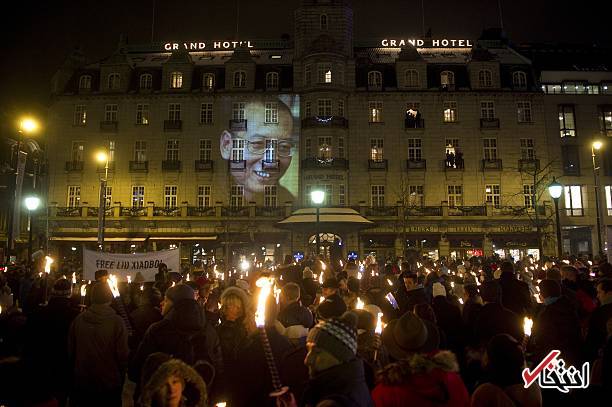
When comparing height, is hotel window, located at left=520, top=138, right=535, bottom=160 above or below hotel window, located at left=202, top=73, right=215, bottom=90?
below

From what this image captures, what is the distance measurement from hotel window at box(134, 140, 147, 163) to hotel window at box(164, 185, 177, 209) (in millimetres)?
3496

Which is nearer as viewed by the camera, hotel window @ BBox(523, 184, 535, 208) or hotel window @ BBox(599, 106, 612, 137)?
hotel window @ BBox(523, 184, 535, 208)

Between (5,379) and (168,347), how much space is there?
58.5 inches

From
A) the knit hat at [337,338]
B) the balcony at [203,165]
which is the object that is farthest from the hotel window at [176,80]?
the knit hat at [337,338]

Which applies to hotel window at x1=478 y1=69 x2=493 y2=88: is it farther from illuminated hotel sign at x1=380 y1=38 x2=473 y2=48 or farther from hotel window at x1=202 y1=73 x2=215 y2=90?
hotel window at x1=202 y1=73 x2=215 y2=90

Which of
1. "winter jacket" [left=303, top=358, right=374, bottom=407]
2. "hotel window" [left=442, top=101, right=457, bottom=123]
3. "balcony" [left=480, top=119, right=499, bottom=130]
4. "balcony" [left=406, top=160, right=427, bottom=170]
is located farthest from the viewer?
"hotel window" [left=442, top=101, right=457, bottom=123]

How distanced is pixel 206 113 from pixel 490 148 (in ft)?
82.2

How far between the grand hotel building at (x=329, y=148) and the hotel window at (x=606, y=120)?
0.09 metres

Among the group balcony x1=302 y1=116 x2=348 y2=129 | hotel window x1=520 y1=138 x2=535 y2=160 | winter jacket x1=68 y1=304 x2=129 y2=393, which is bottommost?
winter jacket x1=68 y1=304 x2=129 y2=393

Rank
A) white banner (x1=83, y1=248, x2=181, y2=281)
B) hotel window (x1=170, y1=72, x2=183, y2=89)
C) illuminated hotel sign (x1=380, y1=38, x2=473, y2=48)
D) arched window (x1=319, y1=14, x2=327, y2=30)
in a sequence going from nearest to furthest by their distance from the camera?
white banner (x1=83, y1=248, x2=181, y2=281) < arched window (x1=319, y1=14, x2=327, y2=30) < hotel window (x1=170, y1=72, x2=183, y2=89) < illuminated hotel sign (x1=380, y1=38, x2=473, y2=48)

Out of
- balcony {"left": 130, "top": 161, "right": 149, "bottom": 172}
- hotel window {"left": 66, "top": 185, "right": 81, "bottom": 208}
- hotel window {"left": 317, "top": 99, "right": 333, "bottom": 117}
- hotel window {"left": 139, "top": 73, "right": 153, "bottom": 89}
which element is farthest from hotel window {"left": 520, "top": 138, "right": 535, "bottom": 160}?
hotel window {"left": 66, "top": 185, "right": 81, "bottom": 208}

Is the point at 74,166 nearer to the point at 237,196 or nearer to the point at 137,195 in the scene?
the point at 137,195

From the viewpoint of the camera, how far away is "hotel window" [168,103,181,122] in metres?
43.3

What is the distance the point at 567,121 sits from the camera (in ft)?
141
